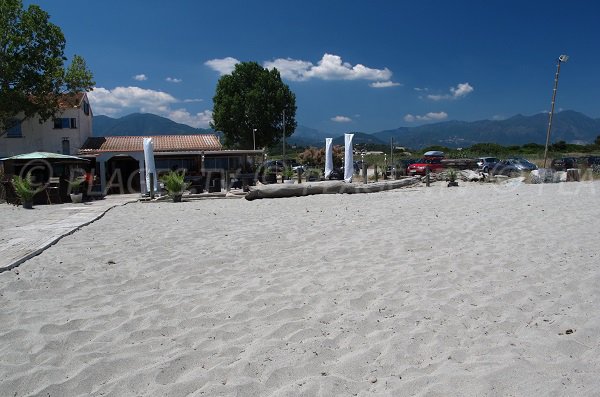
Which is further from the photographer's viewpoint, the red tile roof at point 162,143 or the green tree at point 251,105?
the green tree at point 251,105

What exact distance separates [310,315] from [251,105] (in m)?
42.0

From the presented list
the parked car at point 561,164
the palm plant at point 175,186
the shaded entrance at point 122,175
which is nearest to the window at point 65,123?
the shaded entrance at point 122,175

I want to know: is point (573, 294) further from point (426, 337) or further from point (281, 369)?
point (281, 369)

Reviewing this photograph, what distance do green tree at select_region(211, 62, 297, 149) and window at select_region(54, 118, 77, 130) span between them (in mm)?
17352

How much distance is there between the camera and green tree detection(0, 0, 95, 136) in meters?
25.7

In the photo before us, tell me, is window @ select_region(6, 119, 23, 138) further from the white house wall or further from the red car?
the red car

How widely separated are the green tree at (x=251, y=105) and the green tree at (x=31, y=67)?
59.1ft

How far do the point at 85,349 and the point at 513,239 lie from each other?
5543mm

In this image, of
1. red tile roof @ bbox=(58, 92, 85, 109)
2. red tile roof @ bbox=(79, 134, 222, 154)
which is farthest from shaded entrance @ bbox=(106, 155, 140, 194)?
red tile roof @ bbox=(58, 92, 85, 109)

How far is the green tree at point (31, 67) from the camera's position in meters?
25.7

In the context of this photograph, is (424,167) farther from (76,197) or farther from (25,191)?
(25,191)

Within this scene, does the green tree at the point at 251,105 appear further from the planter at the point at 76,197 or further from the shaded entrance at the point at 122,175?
the planter at the point at 76,197

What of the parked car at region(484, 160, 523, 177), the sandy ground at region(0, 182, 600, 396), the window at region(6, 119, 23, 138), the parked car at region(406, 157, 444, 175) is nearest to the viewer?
the sandy ground at region(0, 182, 600, 396)

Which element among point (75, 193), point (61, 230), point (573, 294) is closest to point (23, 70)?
point (75, 193)
